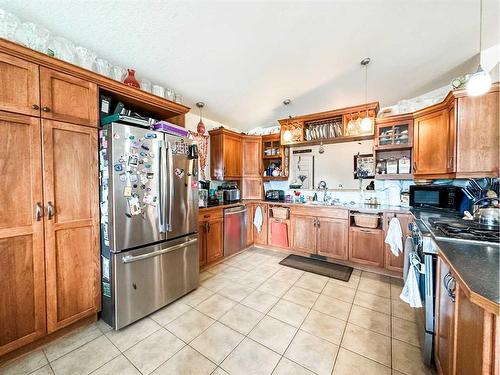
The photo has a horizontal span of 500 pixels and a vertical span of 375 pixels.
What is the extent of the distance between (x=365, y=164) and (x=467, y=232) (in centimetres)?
200

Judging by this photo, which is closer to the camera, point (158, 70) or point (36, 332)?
point (36, 332)

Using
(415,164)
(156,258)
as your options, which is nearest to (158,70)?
(156,258)

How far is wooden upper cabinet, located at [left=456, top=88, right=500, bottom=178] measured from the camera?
186 cm

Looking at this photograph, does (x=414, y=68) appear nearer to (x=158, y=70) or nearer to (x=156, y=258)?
(x=158, y=70)

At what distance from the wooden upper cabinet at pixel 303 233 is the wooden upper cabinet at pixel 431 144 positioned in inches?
62.8

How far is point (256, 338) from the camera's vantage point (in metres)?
1.68

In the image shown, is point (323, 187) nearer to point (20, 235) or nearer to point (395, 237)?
point (395, 237)

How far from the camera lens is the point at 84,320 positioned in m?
1.81

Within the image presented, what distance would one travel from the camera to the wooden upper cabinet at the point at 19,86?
4.42 feet

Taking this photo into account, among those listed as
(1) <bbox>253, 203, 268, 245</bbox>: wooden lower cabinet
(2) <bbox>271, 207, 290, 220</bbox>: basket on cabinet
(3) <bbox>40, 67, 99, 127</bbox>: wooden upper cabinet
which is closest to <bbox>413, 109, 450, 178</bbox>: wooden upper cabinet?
(2) <bbox>271, 207, 290, 220</bbox>: basket on cabinet

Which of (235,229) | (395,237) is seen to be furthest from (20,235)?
(395,237)

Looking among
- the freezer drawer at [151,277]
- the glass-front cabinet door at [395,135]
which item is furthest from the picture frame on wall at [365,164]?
the freezer drawer at [151,277]

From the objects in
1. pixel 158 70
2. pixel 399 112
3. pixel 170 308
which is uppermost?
pixel 158 70

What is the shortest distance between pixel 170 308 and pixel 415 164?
3486 mm
